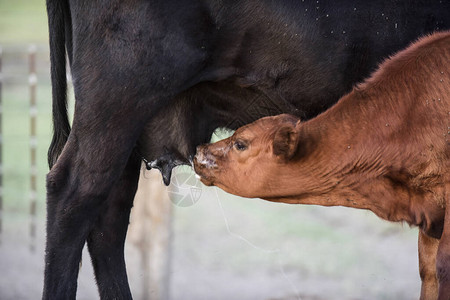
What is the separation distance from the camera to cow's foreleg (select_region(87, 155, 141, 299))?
493 cm

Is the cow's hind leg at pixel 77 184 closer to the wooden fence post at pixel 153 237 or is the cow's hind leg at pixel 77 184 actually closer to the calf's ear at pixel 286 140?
the calf's ear at pixel 286 140

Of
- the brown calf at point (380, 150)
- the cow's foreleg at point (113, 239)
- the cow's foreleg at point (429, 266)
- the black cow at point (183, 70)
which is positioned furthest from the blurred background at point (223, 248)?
the cow's foreleg at point (429, 266)

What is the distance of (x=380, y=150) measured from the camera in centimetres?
409

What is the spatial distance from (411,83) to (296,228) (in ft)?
17.9

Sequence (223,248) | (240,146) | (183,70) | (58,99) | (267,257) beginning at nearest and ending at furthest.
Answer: (183,70), (240,146), (58,99), (267,257), (223,248)

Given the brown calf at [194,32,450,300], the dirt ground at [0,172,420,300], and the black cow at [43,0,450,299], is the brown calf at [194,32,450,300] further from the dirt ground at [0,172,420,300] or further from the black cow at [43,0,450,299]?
the dirt ground at [0,172,420,300]

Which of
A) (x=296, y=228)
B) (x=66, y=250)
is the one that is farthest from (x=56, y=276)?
(x=296, y=228)

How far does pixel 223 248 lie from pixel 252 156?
4.45 m

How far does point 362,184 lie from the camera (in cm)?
422

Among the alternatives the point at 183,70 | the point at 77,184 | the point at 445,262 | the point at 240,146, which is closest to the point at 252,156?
the point at 240,146

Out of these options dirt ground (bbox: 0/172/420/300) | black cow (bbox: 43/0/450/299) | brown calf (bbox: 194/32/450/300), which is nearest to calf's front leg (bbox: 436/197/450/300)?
brown calf (bbox: 194/32/450/300)

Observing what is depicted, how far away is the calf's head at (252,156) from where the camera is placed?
409 centimetres

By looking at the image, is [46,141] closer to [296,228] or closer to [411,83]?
[296,228]

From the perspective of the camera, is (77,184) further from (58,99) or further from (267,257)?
(267,257)
